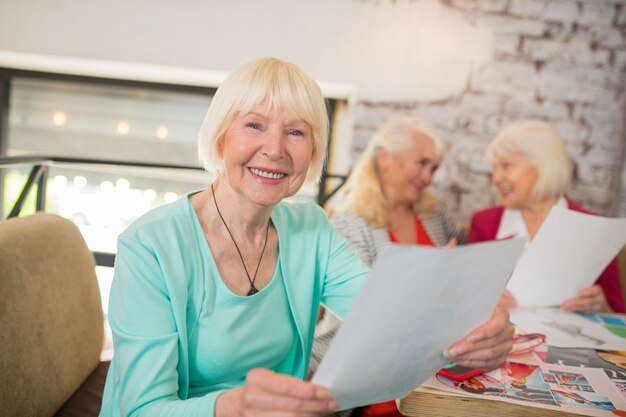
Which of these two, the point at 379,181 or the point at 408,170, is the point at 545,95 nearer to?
the point at 408,170

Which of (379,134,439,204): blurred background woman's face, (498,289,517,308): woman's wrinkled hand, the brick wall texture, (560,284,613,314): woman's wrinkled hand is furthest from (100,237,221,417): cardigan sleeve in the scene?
the brick wall texture

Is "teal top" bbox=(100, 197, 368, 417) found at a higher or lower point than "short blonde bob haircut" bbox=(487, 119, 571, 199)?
lower

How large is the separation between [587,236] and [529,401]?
0.76 m

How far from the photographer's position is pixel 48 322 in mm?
1231

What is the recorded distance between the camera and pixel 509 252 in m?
0.90

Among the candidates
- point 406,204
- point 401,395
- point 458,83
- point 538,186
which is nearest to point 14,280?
point 401,395

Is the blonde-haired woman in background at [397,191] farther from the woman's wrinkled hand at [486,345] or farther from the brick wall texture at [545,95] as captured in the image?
the woman's wrinkled hand at [486,345]

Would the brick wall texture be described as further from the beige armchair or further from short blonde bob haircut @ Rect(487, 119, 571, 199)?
the beige armchair

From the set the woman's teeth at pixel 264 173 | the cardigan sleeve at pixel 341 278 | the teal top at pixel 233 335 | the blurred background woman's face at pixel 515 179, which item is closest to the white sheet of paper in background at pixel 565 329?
the cardigan sleeve at pixel 341 278

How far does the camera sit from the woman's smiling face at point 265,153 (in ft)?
3.72

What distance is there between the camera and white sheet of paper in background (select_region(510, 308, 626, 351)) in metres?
1.33

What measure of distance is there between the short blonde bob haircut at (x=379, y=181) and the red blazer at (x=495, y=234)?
207mm

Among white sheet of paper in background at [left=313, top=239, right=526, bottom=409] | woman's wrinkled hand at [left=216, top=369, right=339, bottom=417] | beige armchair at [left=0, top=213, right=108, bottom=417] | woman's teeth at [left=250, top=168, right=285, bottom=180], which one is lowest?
beige armchair at [left=0, top=213, right=108, bottom=417]

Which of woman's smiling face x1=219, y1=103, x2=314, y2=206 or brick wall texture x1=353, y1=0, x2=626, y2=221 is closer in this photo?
woman's smiling face x1=219, y1=103, x2=314, y2=206
